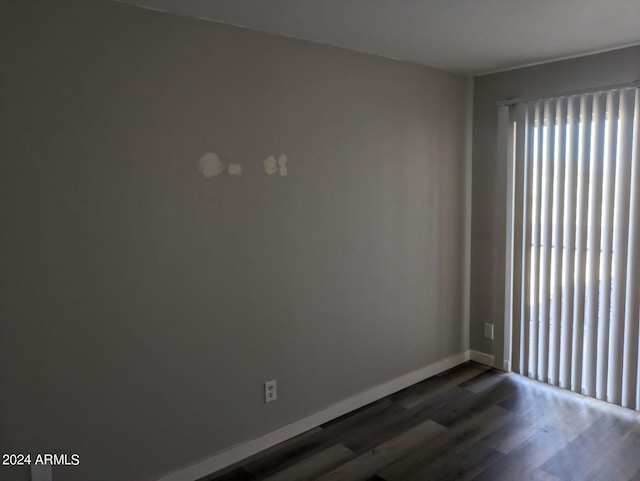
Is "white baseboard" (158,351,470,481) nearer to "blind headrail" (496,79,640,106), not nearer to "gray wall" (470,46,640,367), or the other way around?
"gray wall" (470,46,640,367)

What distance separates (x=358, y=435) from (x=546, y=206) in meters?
1.94

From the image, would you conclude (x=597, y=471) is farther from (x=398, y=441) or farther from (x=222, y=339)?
(x=222, y=339)

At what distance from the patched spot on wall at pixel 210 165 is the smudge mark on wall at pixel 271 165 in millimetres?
263

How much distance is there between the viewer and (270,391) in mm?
2713

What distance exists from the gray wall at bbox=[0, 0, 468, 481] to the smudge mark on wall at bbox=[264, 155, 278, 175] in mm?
45

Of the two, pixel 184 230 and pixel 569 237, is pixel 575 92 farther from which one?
pixel 184 230

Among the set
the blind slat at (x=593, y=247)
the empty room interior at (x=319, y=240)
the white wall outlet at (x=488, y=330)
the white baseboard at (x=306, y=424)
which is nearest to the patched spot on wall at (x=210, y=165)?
the empty room interior at (x=319, y=240)

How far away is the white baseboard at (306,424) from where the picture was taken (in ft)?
8.01

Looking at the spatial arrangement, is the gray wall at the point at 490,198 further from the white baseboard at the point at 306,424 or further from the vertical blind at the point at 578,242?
the white baseboard at the point at 306,424

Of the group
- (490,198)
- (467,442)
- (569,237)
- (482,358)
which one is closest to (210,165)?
(467,442)

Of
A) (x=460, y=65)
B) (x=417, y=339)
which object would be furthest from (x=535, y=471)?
(x=460, y=65)

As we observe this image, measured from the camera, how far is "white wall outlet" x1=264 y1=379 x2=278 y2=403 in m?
2.70

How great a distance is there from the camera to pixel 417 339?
356 cm

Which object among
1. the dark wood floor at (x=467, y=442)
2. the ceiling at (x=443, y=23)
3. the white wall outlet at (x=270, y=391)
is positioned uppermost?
the ceiling at (x=443, y=23)
